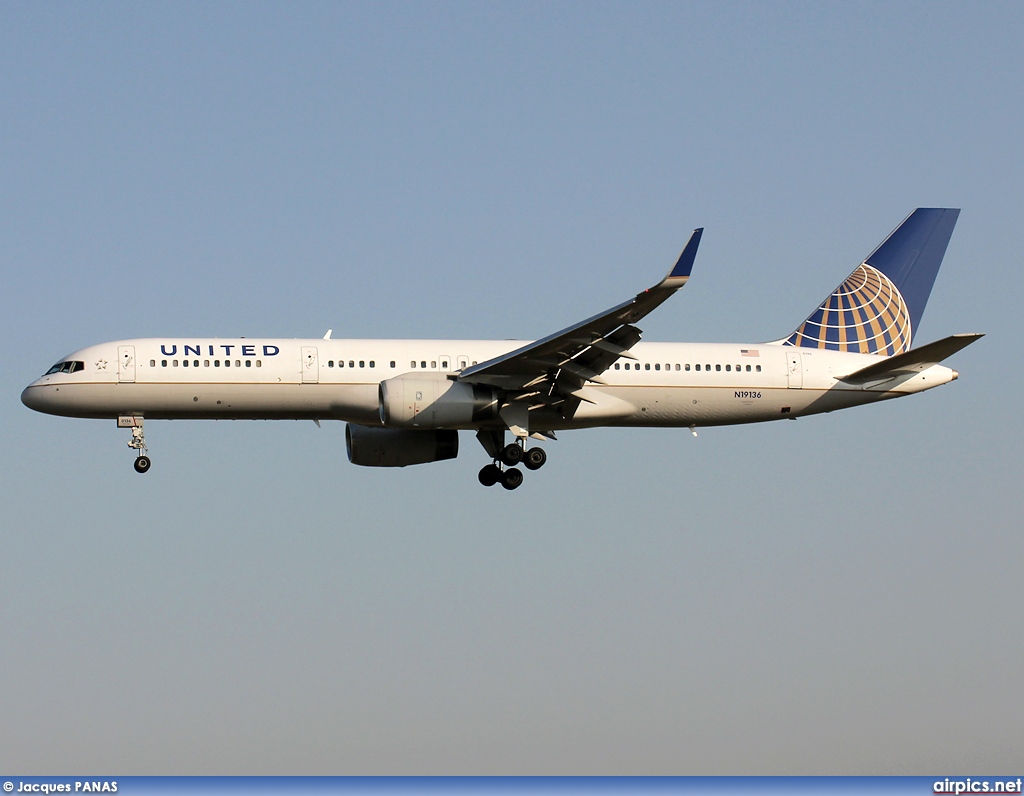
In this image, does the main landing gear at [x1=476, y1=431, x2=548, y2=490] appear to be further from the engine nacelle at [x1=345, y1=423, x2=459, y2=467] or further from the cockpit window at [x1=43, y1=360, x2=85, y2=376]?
the cockpit window at [x1=43, y1=360, x2=85, y2=376]

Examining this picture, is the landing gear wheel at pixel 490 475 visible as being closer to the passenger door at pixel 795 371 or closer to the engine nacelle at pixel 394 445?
the engine nacelle at pixel 394 445

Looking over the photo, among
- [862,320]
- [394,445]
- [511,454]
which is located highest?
[862,320]

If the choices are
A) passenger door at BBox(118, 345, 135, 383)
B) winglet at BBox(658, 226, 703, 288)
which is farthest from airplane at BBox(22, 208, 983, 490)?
winglet at BBox(658, 226, 703, 288)

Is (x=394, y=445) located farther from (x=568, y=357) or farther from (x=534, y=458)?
(x=568, y=357)

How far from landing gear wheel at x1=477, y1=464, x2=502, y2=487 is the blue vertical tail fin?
9.52 meters

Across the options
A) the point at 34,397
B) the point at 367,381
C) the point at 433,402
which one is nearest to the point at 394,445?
the point at 367,381

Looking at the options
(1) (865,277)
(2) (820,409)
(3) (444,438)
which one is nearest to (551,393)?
(3) (444,438)

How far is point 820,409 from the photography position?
45500 millimetres

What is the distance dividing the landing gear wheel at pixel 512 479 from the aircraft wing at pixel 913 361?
980 centimetres

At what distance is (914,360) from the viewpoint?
43.7 meters

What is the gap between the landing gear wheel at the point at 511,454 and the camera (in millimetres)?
44469

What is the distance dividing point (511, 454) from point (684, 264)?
11179 millimetres

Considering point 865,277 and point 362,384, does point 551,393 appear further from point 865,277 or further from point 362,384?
point 865,277

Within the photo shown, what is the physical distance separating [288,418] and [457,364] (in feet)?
15.8
